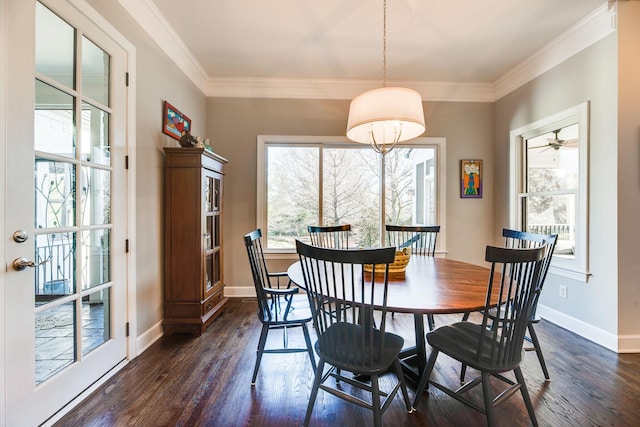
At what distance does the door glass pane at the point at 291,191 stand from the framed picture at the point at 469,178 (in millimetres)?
1954

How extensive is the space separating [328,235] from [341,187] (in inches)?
36.1

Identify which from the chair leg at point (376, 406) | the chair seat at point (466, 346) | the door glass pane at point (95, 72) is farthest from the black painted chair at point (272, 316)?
the door glass pane at point (95, 72)

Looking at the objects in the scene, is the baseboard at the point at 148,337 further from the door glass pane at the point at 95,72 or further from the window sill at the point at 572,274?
the window sill at the point at 572,274

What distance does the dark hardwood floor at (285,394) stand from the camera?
1595 millimetres

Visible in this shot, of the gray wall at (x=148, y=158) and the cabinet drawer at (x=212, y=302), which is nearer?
the gray wall at (x=148, y=158)

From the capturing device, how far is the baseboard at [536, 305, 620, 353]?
2338mm

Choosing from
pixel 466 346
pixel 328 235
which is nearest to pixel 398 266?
pixel 466 346

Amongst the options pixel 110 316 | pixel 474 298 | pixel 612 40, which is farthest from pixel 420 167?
pixel 110 316

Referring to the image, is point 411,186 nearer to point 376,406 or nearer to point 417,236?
point 417,236

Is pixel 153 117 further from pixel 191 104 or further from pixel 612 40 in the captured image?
pixel 612 40

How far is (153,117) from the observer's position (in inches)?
99.0

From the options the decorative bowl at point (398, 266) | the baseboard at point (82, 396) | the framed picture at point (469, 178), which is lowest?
the baseboard at point (82, 396)

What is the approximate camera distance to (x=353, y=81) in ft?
12.0

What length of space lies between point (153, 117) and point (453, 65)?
323cm
